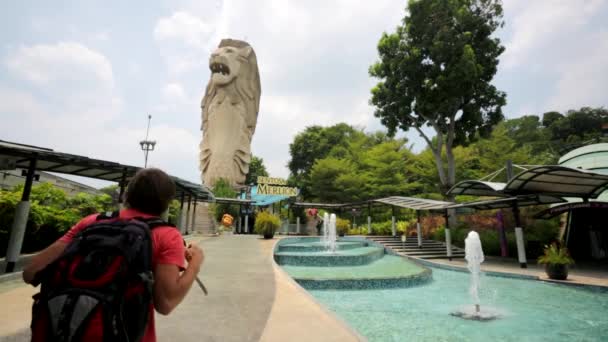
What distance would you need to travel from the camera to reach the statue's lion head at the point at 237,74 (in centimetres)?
4009

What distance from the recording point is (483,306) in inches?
251

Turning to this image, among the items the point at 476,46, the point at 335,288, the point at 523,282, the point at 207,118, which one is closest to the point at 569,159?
the point at 476,46

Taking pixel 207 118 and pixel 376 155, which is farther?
pixel 207 118

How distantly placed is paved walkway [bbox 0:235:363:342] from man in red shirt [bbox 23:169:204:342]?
6.99 ft

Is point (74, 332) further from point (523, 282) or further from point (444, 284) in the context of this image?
point (523, 282)

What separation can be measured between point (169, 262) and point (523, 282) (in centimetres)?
1047

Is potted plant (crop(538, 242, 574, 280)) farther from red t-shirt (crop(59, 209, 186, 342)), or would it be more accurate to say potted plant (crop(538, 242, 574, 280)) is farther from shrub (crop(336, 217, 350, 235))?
shrub (crop(336, 217, 350, 235))

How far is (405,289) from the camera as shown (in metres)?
8.16

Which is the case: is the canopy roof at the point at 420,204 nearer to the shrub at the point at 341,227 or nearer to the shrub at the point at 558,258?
the shrub at the point at 558,258

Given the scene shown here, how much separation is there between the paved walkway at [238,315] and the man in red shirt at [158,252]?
213 centimetres

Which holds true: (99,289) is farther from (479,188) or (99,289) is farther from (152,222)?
(479,188)

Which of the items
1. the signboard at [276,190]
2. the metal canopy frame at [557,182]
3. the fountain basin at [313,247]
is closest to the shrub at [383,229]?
the fountain basin at [313,247]

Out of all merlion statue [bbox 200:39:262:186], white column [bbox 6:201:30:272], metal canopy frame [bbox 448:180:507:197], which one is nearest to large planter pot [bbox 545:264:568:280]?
metal canopy frame [bbox 448:180:507:197]

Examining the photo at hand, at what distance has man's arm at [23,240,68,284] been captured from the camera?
132 centimetres
